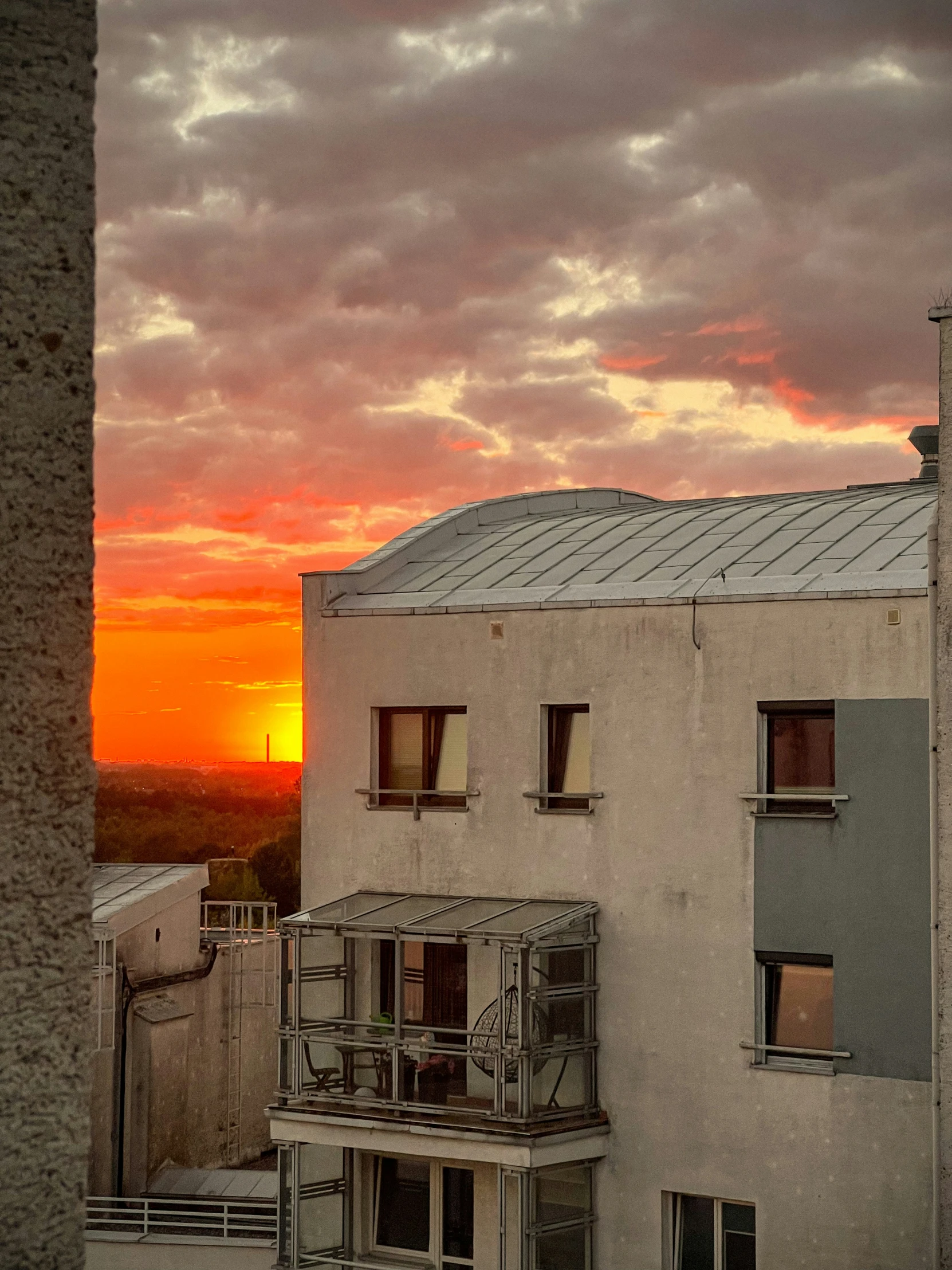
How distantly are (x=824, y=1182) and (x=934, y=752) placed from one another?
5691 mm

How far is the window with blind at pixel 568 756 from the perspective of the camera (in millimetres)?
22734

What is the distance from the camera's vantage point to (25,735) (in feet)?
14.9

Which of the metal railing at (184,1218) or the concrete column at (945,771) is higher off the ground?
the concrete column at (945,771)

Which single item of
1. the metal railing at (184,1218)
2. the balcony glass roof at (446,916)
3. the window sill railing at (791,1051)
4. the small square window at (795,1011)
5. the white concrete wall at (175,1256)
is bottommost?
the white concrete wall at (175,1256)

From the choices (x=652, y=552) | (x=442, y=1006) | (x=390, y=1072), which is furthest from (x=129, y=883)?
(x=652, y=552)

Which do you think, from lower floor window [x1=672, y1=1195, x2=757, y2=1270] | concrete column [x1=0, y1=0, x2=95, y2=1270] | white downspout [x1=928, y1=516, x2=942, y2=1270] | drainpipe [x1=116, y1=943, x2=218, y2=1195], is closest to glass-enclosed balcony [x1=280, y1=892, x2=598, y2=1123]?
lower floor window [x1=672, y1=1195, x2=757, y2=1270]

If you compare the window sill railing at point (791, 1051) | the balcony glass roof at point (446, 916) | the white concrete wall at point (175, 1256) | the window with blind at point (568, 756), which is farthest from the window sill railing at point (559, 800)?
the white concrete wall at point (175, 1256)

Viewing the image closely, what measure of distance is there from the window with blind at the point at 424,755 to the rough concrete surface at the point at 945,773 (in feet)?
23.8

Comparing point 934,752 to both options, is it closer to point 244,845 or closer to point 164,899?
point 164,899

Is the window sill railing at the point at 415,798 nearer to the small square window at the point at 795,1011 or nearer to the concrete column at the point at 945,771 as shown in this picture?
the small square window at the point at 795,1011

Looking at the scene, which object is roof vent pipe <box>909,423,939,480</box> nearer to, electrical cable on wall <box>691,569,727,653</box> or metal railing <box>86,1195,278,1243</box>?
electrical cable on wall <box>691,569,727,653</box>

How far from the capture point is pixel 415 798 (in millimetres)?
23734

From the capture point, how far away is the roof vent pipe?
2794cm

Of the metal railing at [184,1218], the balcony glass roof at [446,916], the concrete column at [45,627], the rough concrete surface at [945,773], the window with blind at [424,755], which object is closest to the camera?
the concrete column at [45,627]
